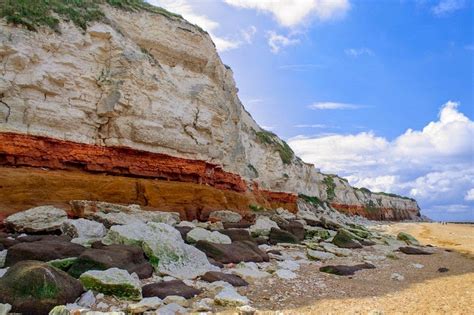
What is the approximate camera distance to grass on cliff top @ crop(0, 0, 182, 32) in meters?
13.2

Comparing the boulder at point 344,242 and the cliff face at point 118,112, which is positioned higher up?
the cliff face at point 118,112

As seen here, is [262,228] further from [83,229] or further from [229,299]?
[229,299]

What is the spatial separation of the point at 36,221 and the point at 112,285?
4975mm

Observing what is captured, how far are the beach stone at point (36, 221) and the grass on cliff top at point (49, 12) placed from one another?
7.47m

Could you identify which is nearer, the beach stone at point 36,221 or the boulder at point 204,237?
the beach stone at point 36,221

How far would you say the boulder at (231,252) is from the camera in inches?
348

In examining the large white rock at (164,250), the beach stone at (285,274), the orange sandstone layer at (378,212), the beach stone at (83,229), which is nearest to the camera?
the large white rock at (164,250)

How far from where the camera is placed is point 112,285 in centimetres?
563

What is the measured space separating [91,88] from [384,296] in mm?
12279

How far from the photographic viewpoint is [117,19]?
17.7 m

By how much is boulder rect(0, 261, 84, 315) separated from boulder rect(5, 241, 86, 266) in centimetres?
143

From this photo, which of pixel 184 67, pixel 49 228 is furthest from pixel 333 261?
pixel 184 67

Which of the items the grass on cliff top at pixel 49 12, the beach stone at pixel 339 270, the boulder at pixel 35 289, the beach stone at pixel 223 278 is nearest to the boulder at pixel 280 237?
the beach stone at pixel 339 270

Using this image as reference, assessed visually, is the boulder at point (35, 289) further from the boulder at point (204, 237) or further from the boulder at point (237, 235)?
the boulder at point (237, 235)
